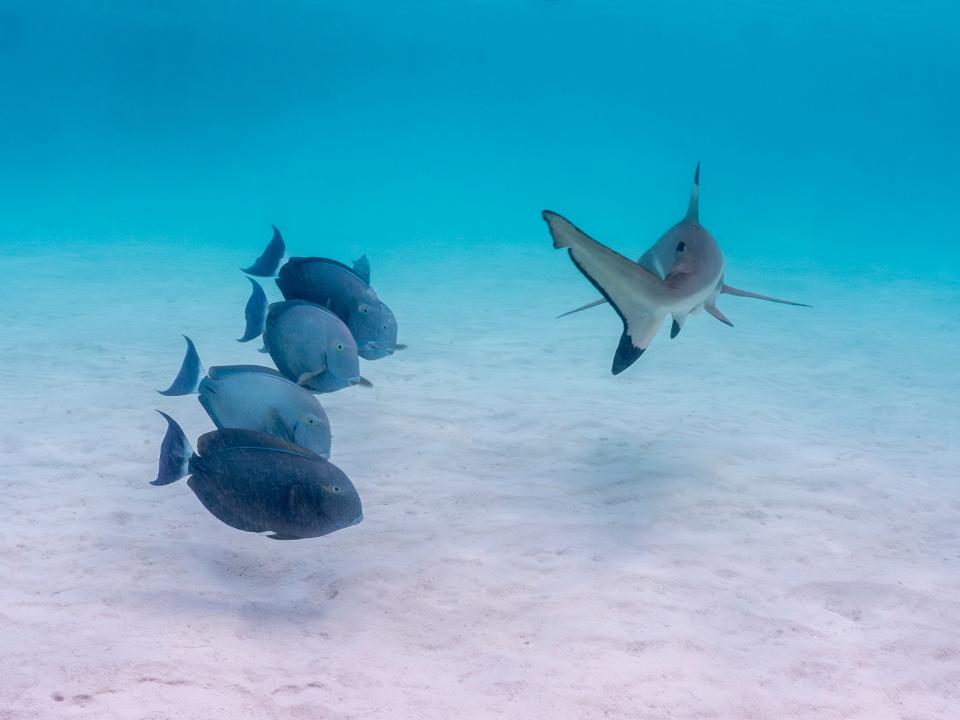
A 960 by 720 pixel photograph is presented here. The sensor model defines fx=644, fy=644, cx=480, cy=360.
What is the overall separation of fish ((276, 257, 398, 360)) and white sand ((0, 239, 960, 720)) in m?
1.09

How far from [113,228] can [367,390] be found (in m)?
28.4

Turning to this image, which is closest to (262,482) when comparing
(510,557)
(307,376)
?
(307,376)

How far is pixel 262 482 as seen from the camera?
2.43 m

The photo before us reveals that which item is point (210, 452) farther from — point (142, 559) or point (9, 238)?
point (9, 238)

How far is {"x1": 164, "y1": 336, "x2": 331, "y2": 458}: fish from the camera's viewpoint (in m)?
2.93

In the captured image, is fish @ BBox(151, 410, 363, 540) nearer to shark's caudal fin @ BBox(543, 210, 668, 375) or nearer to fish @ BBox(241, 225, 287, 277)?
shark's caudal fin @ BBox(543, 210, 668, 375)

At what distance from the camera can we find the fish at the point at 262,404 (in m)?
2.93

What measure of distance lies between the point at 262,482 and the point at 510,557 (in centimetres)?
155

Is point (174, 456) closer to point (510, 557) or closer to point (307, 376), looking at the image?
point (307, 376)

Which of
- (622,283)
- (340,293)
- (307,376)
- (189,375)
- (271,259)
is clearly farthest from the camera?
(271,259)

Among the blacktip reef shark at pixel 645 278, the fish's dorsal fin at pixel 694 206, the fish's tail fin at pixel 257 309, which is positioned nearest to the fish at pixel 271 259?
the fish's tail fin at pixel 257 309

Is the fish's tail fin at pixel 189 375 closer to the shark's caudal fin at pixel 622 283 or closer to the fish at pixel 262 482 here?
the fish at pixel 262 482

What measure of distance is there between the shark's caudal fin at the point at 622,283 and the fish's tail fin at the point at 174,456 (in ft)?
5.33

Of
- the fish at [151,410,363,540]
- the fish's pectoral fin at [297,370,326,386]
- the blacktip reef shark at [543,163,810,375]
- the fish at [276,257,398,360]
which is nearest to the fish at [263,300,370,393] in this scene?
the fish's pectoral fin at [297,370,326,386]
